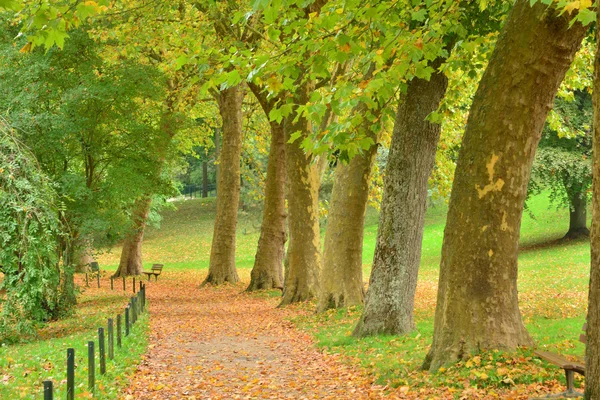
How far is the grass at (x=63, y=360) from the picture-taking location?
30.2 feet

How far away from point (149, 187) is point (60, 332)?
527 cm

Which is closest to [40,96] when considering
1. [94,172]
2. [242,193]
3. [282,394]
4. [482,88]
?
[94,172]

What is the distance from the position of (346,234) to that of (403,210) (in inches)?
166

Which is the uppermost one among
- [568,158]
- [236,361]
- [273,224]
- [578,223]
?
[568,158]

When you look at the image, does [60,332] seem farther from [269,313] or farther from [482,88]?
[482,88]

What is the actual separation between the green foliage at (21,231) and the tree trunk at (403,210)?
667cm

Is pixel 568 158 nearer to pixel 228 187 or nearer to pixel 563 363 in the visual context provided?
pixel 228 187

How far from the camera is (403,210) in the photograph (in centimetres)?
1230

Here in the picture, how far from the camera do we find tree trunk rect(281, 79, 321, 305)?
65.2 ft

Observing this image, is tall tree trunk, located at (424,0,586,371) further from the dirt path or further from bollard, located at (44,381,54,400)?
bollard, located at (44,381,54,400)

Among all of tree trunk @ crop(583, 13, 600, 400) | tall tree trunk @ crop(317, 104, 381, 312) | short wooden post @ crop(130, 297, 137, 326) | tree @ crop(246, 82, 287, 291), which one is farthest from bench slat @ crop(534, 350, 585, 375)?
tree @ crop(246, 82, 287, 291)

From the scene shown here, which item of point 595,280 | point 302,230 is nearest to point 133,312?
point 302,230

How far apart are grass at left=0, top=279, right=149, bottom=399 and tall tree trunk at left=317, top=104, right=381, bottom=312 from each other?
439cm

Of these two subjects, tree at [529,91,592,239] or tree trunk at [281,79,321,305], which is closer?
tree trunk at [281,79,321,305]
